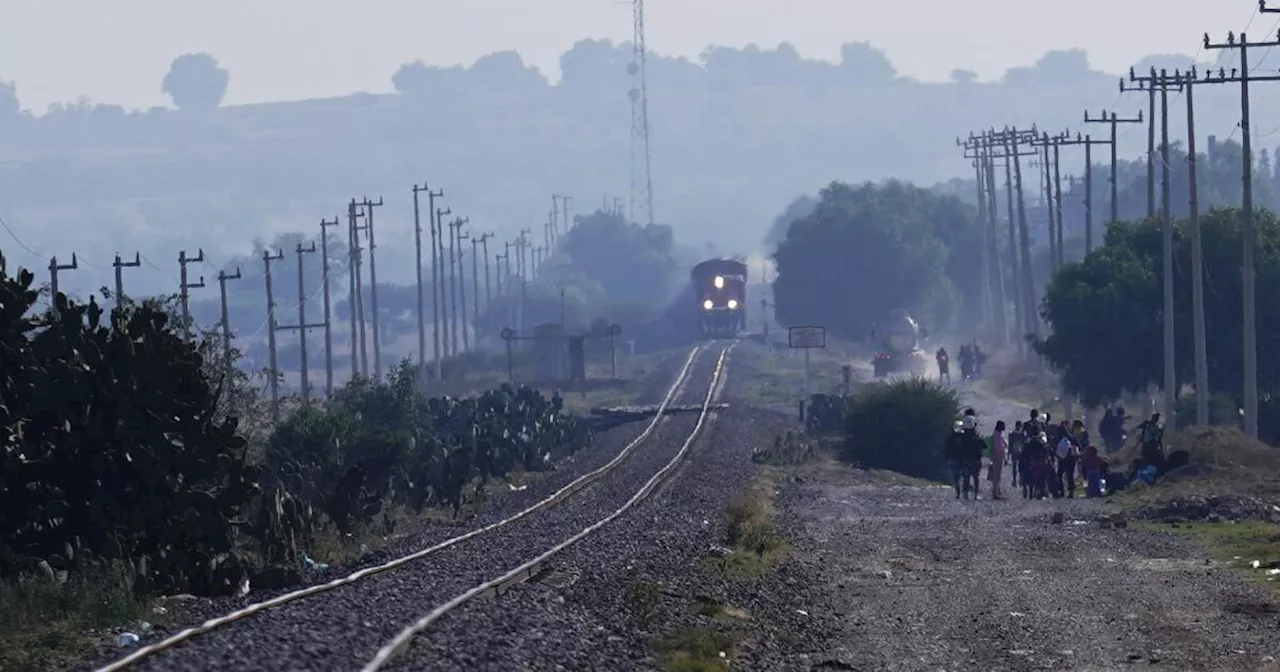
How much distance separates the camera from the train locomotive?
140 meters

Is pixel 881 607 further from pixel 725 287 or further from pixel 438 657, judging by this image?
pixel 725 287

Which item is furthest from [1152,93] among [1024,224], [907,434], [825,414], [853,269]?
[853,269]

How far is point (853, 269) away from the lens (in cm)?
14575

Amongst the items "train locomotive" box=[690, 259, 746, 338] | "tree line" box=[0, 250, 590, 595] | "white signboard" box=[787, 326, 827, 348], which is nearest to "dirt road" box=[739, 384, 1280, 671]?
"tree line" box=[0, 250, 590, 595]

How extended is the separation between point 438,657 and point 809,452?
40.2m

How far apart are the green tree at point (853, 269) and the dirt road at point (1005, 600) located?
110 m

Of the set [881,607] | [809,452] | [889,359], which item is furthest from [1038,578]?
[889,359]

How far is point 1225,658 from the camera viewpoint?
1816cm

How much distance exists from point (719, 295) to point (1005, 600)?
4685 inches

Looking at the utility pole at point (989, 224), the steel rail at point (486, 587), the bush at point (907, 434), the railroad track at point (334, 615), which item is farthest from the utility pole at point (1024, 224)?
the railroad track at point (334, 615)

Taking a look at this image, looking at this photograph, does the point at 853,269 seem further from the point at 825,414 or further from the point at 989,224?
the point at 825,414

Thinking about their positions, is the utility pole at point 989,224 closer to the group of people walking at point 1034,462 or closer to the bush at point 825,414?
the bush at point 825,414

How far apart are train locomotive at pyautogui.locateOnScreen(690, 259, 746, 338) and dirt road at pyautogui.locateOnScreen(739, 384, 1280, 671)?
105 meters

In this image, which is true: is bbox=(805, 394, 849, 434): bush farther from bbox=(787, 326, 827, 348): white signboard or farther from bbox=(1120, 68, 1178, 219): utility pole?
bbox=(1120, 68, 1178, 219): utility pole
